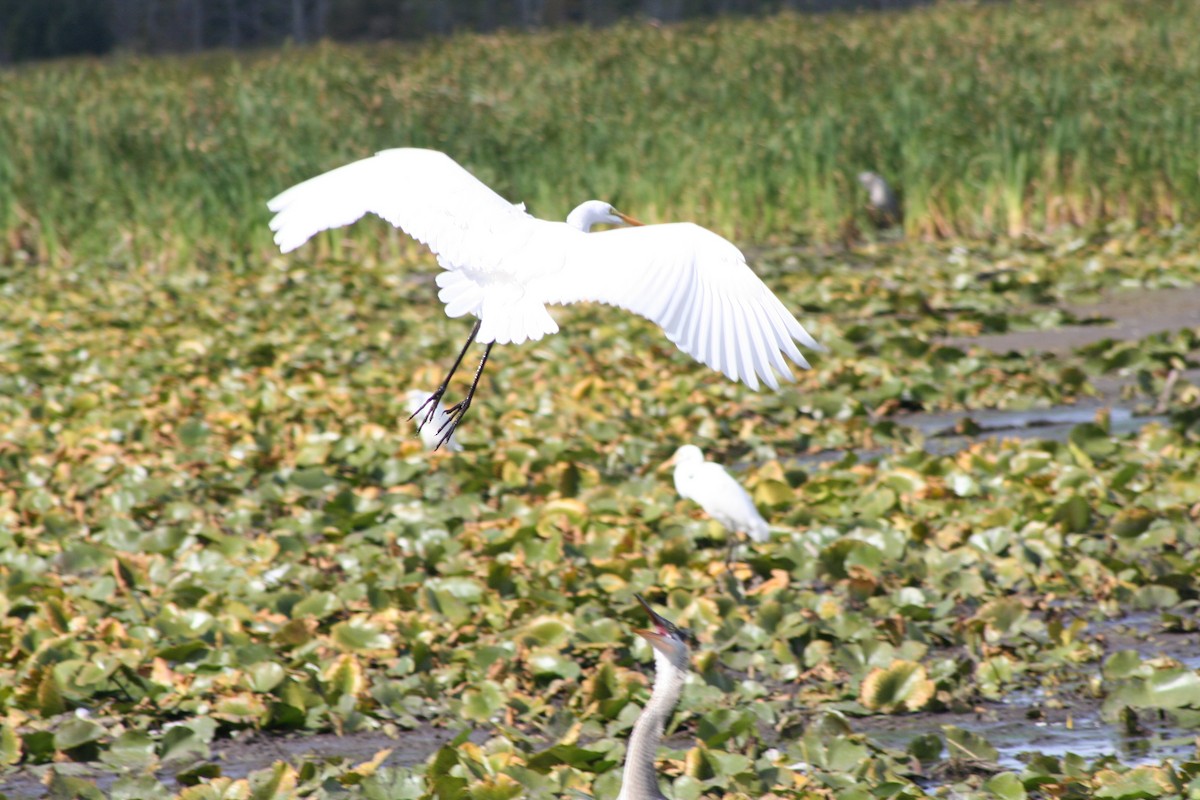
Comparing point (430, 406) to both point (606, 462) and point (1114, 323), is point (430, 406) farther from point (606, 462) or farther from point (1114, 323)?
Answer: point (1114, 323)

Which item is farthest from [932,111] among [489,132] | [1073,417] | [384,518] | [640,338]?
[384,518]

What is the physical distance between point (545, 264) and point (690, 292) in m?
0.29

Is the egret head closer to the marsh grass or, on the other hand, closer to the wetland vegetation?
the wetland vegetation

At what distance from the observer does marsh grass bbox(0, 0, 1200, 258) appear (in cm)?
971

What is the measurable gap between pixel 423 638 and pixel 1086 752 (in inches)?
60.2

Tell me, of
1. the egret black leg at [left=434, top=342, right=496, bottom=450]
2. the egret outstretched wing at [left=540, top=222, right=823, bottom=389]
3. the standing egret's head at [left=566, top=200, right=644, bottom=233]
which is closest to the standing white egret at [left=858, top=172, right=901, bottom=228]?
the standing egret's head at [left=566, top=200, right=644, bottom=233]

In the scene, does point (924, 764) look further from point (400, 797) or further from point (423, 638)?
point (423, 638)

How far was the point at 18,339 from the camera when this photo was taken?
324 inches

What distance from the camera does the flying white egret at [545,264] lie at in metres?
3.06

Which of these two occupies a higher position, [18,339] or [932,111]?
[932,111]

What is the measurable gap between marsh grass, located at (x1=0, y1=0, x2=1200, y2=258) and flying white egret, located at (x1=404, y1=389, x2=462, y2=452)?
3738mm

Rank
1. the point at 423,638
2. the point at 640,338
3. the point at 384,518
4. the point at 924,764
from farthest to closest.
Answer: the point at 640,338
the point at 384,518
the point at 423,638
the point at 924,764

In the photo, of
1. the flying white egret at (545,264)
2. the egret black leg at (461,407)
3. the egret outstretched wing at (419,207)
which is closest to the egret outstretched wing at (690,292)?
the flying white egret at (545,264)

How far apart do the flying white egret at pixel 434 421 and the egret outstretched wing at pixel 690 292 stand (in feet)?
1.89
